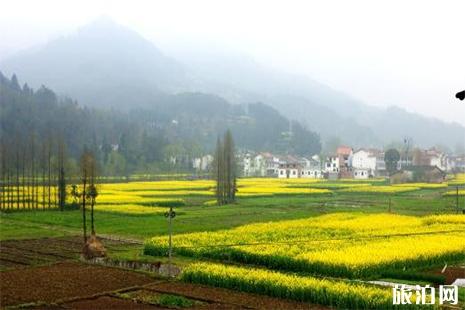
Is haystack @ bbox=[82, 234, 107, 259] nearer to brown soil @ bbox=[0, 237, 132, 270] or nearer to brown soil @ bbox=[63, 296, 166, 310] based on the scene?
brown soil @ bbox=[0, 237, 132, 270]

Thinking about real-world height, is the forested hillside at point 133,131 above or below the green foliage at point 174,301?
above

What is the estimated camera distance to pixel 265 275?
767 inches

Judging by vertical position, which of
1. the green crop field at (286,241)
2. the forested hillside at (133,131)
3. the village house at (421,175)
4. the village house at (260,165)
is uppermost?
the forested hillside at (133,131)

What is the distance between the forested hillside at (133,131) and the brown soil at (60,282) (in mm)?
32478

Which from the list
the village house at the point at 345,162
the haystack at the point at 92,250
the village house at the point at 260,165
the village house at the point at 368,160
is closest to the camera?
the haystack at the point at 92,250

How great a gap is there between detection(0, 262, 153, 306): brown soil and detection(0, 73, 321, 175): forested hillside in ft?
107

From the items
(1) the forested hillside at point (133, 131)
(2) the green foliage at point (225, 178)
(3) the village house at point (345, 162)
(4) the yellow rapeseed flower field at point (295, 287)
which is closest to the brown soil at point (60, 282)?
(4) the yellow rapeseed flower field at point (295, 287)

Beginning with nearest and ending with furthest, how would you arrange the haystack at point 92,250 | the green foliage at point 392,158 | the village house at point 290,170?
1. the haystack at point 92,250
2. the green foliage at point 392,158
3. the village house at point 290,170

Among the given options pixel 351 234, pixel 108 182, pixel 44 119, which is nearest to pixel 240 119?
pixel 44 119

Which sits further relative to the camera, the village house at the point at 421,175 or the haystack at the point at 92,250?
the village house at the point at 421,175

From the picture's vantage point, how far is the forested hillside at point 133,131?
326ft

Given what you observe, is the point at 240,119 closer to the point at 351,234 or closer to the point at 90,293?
the point at 351,234

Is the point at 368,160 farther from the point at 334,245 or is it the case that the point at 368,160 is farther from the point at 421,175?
the point at 334,245

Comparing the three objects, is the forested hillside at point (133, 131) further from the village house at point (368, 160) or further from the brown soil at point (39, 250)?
the village house at point (368, 160)
